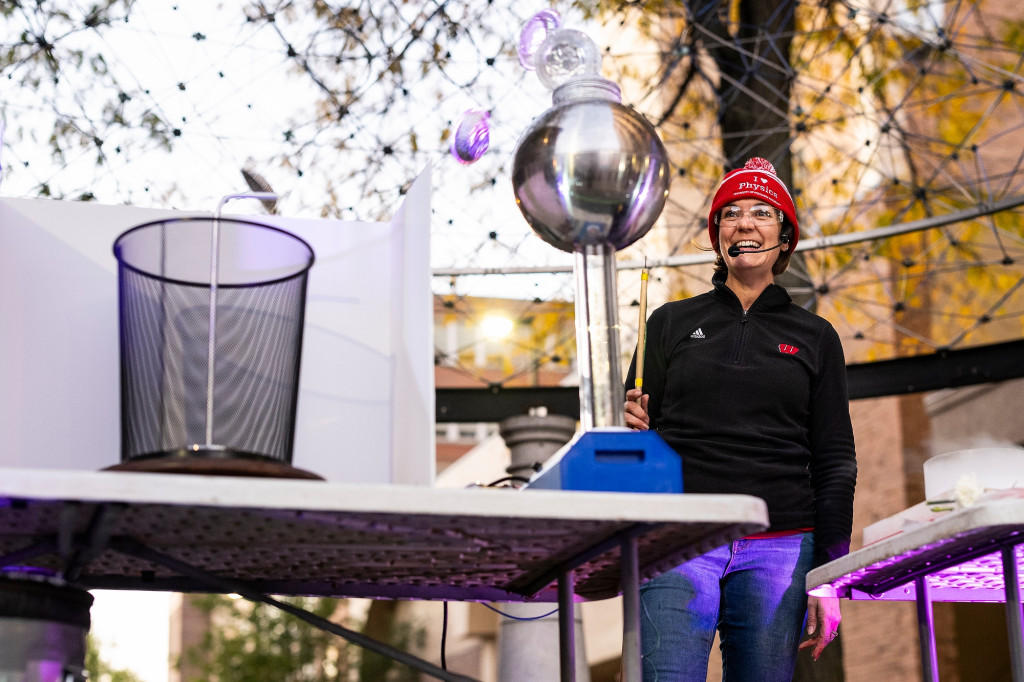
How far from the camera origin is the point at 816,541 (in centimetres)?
203

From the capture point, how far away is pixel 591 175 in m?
1.43

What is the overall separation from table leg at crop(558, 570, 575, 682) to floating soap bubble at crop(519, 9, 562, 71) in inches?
29.6

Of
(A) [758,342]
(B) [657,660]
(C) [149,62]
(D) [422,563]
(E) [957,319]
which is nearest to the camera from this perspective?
(D) [422,563]

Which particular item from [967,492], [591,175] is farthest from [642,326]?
[967,492]

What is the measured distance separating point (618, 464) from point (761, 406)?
851 mm

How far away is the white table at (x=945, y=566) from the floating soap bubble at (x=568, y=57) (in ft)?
2.60

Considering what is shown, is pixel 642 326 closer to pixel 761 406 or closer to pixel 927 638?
pixel 761 406

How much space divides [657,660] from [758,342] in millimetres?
617

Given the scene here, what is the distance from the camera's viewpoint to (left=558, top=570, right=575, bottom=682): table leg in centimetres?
158

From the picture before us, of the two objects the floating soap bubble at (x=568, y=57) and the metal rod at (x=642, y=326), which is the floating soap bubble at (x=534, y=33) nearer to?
the floating soap bubble at (x=568, y=57)

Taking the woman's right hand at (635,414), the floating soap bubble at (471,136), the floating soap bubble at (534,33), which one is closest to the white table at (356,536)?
the woman's right hand at (635,414)

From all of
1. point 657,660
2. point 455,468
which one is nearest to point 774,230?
point 657,660

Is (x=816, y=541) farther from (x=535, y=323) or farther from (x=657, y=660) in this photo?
(x=535, y=323)

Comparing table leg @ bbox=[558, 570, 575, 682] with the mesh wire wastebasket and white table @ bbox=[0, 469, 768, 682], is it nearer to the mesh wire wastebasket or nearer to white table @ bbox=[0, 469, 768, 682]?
white table @ bbox=[0, 469, 768, 682]
